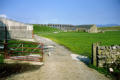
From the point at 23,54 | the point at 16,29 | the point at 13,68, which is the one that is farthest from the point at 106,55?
the point at 16,29

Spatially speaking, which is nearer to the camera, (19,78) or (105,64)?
(19,78)

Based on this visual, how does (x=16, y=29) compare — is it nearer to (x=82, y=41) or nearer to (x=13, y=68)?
(x=82, y=41)

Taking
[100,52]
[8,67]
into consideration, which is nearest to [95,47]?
[100,52]

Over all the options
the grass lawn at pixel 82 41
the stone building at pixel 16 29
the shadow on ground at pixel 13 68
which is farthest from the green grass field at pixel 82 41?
the shadow on ground at pixel 13 68

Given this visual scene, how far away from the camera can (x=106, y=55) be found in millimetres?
8945

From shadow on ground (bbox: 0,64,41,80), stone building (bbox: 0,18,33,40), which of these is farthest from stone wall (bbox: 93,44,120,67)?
stone building (bbox: 0,18,33,40)

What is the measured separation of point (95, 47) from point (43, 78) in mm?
4227

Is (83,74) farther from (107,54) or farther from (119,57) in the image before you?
(119,57)

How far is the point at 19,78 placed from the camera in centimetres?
696

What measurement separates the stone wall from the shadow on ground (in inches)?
159

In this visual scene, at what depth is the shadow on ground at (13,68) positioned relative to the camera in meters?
7.73

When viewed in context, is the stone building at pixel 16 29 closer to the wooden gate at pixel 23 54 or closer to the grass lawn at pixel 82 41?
the grass lawn at pixel 82 41

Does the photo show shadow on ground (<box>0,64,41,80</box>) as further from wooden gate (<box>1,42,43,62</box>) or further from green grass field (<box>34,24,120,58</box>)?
green grass field (<box>34,24,120,58</box>)

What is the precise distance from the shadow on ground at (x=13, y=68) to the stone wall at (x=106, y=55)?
159 inches
